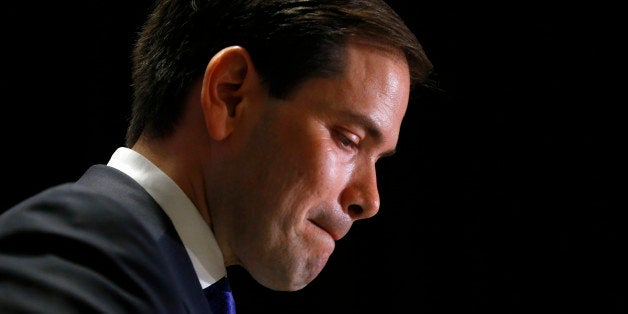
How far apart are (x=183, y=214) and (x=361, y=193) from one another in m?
0.30

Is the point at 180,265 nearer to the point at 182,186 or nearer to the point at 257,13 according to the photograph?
the point at 182,186

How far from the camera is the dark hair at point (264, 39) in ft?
4.66

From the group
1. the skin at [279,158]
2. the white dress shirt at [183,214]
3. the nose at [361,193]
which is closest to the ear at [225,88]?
the skin at [279,158]

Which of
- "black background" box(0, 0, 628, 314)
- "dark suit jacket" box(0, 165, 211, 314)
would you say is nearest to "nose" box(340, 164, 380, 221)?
"dark suit jacket" box(0, 165, 211, 314)

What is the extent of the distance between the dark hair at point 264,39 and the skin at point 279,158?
0.02m

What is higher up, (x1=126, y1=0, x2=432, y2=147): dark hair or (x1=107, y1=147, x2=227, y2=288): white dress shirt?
(x1=126, y1=0, x2=432, y2=147): dark hair

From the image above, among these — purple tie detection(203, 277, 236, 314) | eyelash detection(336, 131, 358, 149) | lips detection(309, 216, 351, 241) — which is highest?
eyelash detection(336, 131, 358, 149)

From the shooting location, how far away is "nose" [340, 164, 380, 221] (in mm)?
1420

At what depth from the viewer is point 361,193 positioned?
1.42 metres

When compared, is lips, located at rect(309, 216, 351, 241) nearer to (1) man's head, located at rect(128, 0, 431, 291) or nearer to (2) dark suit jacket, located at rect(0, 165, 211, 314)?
(1) man's head, located at rect(128, 0, 431, 291)

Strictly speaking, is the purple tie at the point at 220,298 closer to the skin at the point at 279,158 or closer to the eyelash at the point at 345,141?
the skin at the point at 279,158

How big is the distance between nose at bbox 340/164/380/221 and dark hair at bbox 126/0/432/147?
18cm

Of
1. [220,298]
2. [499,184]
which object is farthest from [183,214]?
[499,184]

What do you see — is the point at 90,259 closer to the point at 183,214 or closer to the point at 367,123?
the point at 183,214
